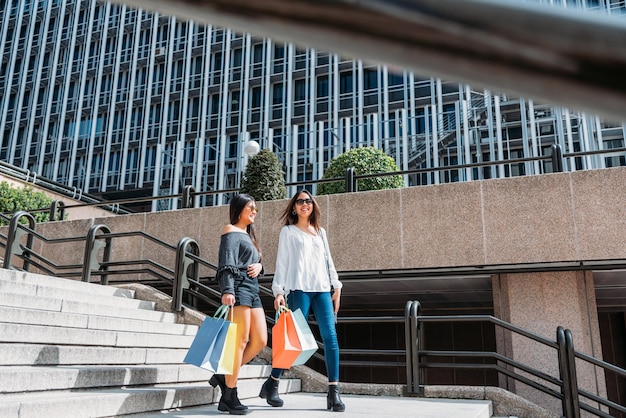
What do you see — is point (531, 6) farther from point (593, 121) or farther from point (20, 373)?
point (593, 121)

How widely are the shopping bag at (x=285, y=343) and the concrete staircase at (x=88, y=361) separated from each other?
88cm

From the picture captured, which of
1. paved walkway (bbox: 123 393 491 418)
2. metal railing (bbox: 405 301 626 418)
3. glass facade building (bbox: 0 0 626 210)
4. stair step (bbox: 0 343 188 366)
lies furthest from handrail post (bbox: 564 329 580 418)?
glass facade building (bbox: 0 0 626 210)

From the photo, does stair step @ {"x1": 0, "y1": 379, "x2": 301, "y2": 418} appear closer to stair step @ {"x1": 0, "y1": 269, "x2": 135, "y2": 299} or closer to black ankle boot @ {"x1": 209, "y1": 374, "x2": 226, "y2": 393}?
black ankle boot @ {"x1": 209, "y1": 374, "x2": 226, "y2": 393}

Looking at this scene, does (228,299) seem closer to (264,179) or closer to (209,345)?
(209,345)

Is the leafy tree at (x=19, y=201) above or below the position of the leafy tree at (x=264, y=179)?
above

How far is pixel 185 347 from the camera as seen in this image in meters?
6.48

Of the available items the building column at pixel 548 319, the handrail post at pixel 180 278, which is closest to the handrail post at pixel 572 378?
the building column at pixel 548 319

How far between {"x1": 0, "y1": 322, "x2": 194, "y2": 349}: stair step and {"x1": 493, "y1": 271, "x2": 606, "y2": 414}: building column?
4433mm

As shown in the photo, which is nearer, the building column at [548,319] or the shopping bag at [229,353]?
the shopping bag at [229,353]

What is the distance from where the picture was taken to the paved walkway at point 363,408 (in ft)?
14.6

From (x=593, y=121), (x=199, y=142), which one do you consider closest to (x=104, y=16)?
(x=199, y=142)

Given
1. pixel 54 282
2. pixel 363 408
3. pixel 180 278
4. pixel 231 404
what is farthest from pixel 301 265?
pixel 54 282

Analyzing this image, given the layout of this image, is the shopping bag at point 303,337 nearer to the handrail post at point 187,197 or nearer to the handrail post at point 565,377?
the handrail post at point 565,377

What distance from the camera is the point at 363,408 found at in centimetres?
505
